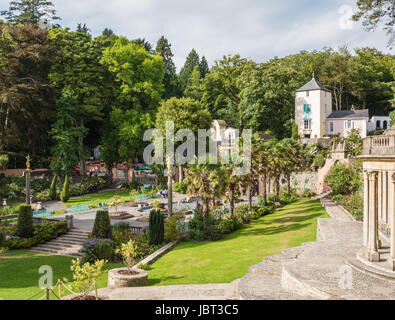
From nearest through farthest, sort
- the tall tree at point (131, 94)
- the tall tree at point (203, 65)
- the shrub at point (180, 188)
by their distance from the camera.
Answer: the shrub at point (180, 188) < the tall tree at point (131, 94) < the tall tree at point (203, 65)

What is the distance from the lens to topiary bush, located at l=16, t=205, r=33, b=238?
26.8 metres

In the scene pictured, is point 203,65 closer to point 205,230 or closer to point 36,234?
point 205,230

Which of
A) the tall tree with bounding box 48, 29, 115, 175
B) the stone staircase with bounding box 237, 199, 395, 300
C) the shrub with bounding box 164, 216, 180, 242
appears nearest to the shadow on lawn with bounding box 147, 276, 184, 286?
the stone staircase with bounding box 237, 199, 395, 300

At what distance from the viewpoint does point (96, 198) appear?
4184 centimetres

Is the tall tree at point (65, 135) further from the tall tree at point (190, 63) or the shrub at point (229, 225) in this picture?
the tall tree at point (190, 63)

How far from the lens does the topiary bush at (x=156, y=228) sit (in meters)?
24.2

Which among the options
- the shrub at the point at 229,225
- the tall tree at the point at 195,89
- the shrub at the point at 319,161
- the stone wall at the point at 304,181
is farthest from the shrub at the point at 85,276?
the tall tree at the point at 195,89

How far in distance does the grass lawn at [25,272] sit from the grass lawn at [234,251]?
3335mm

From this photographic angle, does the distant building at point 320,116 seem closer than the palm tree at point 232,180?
No

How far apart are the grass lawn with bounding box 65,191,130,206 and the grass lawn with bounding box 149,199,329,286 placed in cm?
1784

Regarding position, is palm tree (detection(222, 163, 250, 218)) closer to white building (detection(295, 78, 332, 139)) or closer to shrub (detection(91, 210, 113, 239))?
shrub (detection(91, 210, 113, 239))
